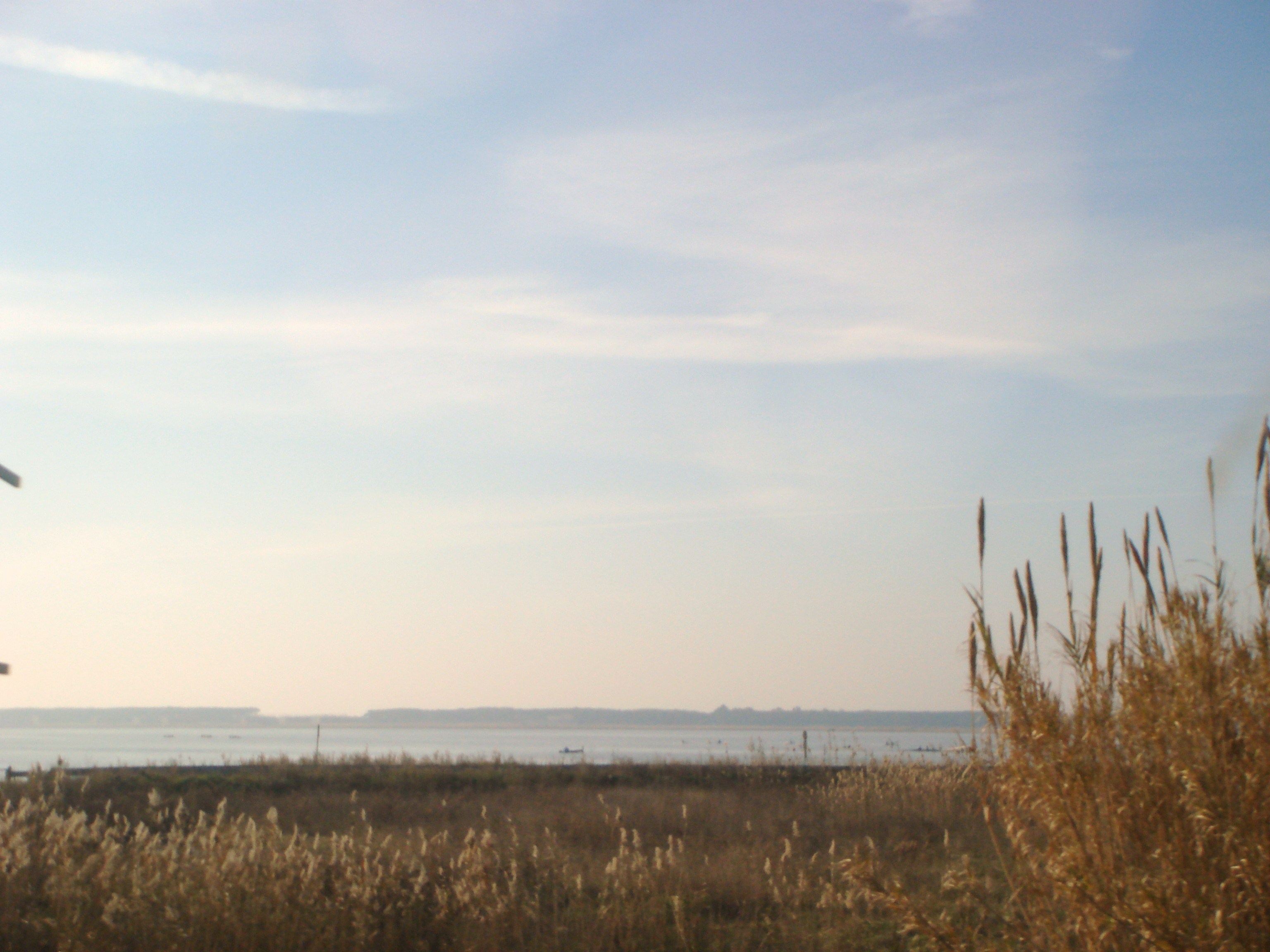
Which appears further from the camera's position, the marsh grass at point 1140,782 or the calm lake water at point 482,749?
the calm lake water at point 482,749

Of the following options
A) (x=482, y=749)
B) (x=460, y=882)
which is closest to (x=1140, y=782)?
(x=460, y=882)

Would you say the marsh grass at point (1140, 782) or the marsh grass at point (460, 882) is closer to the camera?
the marsh grass at point (1140, 782)

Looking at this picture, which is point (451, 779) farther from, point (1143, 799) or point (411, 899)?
point (1143, 799)

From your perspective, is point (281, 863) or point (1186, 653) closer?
point (1186, 653)

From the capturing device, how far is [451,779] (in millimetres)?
22516

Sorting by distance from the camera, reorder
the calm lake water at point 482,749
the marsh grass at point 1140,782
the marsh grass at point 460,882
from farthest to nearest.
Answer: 1. the calm lake water at point 482,749
2. the marsh grass at point 460,882
3. the marsh grass at point 1140,782

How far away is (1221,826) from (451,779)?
20348 millimetres

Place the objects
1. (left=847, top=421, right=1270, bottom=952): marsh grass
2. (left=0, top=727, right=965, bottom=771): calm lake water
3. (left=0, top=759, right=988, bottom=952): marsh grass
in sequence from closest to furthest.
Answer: (left=847, top=421, right=1270, bottom=952): marsh grass, (left=0, top=759, right=988, bottom=952): marsh grass, (left=0, top=727, right=965, bottom=771): calm lake water

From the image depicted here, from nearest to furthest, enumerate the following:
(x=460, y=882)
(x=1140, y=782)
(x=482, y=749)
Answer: (x=1140, y=782)
(x=460, y=882)
(x=482, y=749)

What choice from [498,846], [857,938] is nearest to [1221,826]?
[857,938]

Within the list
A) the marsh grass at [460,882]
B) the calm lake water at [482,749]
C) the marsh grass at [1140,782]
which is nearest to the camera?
the marsh grass at [1140,782]

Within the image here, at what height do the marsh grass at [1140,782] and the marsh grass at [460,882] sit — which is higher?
the marsh grass at [1140,782]

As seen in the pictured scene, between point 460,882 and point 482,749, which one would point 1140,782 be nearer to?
point 460,882

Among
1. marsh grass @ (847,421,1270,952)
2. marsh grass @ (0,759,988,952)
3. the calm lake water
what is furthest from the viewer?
the calm lake water
